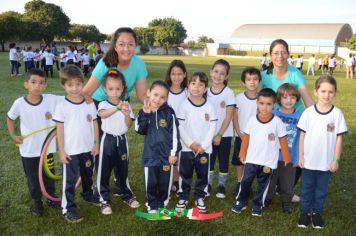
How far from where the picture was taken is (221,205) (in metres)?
4.54

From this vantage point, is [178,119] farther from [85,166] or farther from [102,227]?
[102,227]

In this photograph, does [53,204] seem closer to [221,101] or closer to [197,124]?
[197,124]

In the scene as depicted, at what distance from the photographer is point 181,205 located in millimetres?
4312

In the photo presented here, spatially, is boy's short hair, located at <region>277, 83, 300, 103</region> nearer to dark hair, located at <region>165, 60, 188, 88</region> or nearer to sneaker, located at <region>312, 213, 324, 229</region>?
dark hair, located at <region>165, 60, 188, 88</region>

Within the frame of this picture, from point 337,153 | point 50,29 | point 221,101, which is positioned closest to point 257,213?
point 337,153

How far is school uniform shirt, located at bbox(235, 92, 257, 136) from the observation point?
4.49m

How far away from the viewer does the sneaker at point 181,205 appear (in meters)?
4.24

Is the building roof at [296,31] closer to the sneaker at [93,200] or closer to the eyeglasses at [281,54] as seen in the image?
the eyeglasses at [281,54]

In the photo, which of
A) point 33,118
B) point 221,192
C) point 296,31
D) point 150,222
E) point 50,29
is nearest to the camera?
point 33,118

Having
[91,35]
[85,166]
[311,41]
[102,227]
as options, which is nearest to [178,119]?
[85,166]

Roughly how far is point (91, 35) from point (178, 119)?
281ft

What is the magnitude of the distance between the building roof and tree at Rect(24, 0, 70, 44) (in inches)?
2343

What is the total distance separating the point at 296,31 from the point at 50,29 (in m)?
75.1

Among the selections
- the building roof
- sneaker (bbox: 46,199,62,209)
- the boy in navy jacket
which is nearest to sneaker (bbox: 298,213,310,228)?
the boy in navy jacket
